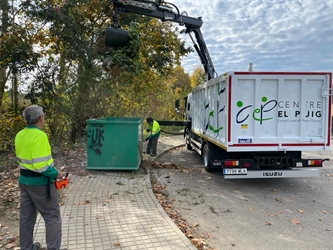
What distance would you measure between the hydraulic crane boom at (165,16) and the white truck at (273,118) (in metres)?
3.46

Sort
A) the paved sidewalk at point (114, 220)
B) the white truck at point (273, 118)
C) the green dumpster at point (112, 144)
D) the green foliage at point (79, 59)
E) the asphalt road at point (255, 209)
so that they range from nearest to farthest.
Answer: the paved sidewalk at point (114, 220) < the asphalt road at point (255, 209) < the white truck at point (273, 118) < the green dumpster at point (112, 144) < the green foliage at point (79, 59)

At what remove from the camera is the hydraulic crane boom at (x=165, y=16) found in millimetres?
8336

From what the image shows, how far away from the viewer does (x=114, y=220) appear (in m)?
4.27

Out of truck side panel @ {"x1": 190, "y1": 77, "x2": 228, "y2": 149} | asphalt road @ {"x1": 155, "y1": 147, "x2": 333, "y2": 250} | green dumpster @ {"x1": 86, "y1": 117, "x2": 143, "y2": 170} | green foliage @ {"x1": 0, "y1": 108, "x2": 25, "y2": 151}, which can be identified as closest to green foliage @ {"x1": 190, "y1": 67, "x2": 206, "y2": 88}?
truck side panel @ {"x1": 190, "y1": 77, "x2": 228, "y2": 149}

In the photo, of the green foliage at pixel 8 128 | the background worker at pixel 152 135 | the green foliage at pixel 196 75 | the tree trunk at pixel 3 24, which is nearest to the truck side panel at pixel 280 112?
the background worker at pixel 152 135

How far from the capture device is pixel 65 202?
4.96m

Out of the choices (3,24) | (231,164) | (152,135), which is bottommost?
(231,164)

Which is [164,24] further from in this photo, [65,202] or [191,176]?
[65,202]

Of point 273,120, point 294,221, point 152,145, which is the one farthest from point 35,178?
point 152,145

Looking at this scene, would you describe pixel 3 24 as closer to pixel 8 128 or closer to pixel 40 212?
pixel 8 128

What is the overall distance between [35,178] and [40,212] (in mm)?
414

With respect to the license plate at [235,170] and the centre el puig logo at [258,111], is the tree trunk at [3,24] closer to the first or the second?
the centre el puig logo at [258,111]

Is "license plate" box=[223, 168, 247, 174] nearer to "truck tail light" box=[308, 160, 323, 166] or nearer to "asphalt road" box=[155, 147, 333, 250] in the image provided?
"asphalt road" box=[155, 147, 333, 250]

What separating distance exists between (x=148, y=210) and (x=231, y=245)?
4.93 ft
